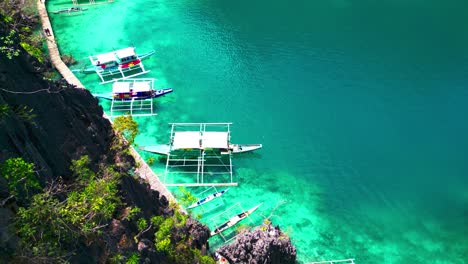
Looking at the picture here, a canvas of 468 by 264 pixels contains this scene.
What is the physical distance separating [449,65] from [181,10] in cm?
4115

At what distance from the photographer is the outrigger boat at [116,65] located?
5341 cm

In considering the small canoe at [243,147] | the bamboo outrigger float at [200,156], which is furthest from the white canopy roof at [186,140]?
the small canoe at [243,147]

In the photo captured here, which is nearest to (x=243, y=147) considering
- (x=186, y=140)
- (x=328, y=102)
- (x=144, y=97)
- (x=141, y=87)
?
(x=186, y=140)

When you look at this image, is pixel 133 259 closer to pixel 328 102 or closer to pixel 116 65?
pixel 328 102

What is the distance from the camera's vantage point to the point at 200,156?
1709 inches

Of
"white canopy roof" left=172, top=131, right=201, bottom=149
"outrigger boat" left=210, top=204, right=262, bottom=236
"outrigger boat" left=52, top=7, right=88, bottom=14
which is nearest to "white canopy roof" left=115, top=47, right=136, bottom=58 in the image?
"outrigger boat" left=52, top=7, right=88, bottom=14

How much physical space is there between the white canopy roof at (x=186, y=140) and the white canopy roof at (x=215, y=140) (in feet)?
2.36

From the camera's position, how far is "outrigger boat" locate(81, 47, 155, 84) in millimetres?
53406

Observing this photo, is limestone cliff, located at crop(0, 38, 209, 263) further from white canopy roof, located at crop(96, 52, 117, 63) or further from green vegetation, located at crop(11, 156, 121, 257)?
white canopy roof, located at crop(96, 52, 117, 63)

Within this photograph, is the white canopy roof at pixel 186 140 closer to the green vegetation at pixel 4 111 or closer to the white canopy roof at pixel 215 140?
the white canopy roof at pixel 215 140

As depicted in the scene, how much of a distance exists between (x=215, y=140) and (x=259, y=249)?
14.3 meters

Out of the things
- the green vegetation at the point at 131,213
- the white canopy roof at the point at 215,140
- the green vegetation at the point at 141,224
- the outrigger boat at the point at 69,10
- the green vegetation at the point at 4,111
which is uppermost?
the green vegetation at the point at 4,111

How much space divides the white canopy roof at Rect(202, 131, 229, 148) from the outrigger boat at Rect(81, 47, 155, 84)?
1687cm

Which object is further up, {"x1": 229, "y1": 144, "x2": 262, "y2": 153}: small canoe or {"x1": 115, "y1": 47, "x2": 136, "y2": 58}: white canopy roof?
{"x1": 115, "y1": 47, "x2": 136, "y2": 58}: white canopy roof
